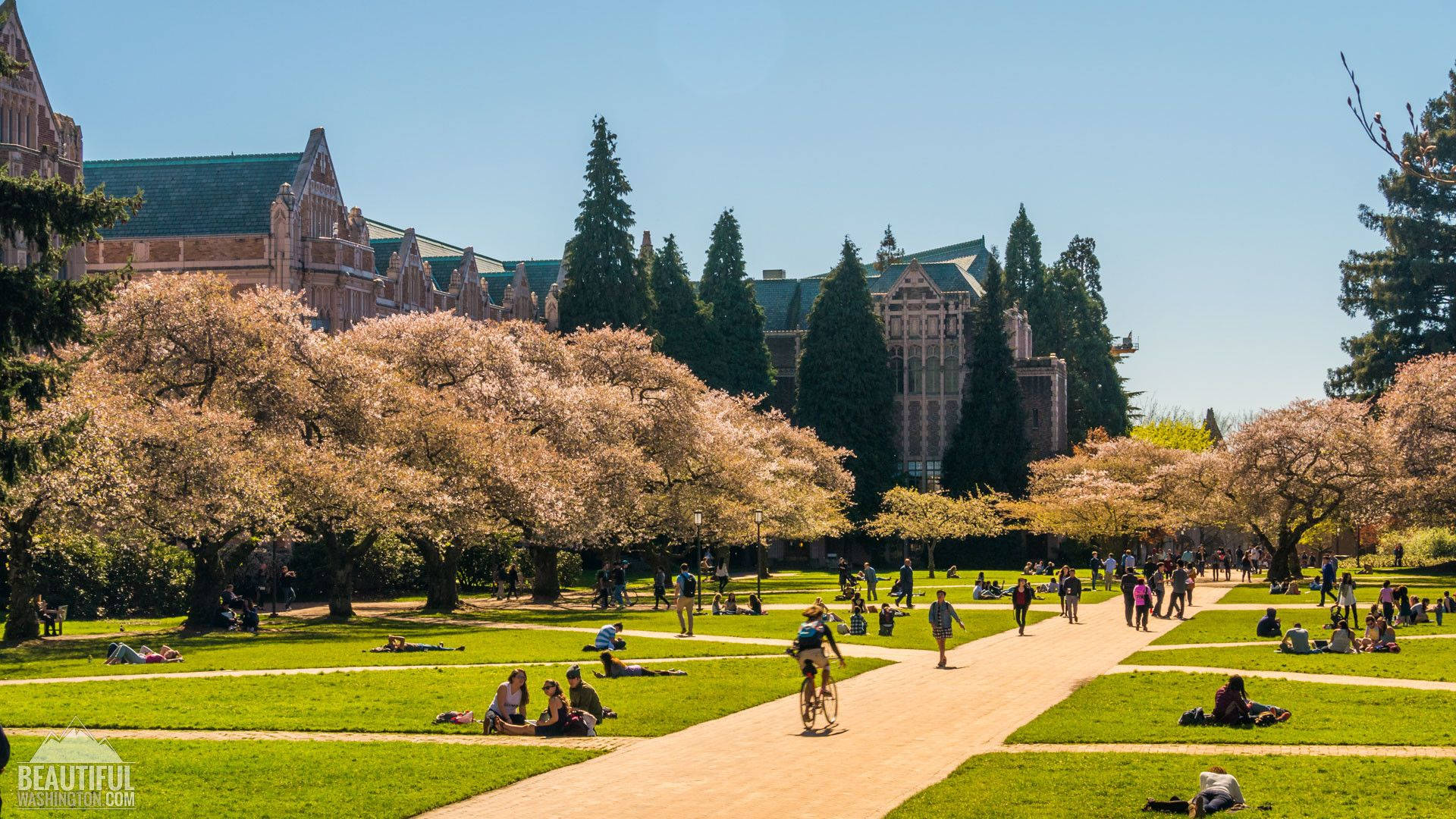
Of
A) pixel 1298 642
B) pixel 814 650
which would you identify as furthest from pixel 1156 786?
pixel 1298 642

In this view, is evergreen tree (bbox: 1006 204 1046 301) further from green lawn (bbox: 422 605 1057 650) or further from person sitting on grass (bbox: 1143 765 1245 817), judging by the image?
person sitting on grass (bbox: 1143 765 1245 817)

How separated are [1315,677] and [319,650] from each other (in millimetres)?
21979

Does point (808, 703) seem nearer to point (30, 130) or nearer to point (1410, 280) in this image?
point (30, 130)

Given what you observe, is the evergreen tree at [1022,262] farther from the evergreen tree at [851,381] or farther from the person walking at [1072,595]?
the person walking at [1072,595]

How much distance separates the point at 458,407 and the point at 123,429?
1730 centimetres

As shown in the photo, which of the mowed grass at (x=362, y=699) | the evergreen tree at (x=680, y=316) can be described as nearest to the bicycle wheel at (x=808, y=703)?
the mowed grass at (x=362, y=699)

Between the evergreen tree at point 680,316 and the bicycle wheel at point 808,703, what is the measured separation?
73908 mm

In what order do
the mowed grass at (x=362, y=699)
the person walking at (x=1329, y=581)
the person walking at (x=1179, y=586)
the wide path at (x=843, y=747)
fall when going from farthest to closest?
1. the person walking at (x=1329, y=581)
2. the person walking at (x=1179, y=586)
3. the mowed grass at (x=362, y=699)
4. the wide path at (x=843, y=747)

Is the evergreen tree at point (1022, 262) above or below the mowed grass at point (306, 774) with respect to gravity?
above

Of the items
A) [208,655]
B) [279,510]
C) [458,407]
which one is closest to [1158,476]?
[458,407]

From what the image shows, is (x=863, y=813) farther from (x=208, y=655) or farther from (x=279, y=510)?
(x=279, y=510)

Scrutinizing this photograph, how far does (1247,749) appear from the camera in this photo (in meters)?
21.1

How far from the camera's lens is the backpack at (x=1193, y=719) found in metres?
23.6

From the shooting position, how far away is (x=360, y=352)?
2114 inches
